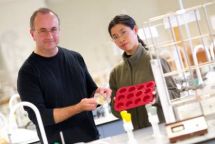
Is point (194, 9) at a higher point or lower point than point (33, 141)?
higher

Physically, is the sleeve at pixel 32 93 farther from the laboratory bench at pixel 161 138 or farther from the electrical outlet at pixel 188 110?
the electrical outlet at pixel 188 110

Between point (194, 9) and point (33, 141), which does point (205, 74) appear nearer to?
point (194, 9)

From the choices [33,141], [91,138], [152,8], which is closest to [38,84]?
[91,138]

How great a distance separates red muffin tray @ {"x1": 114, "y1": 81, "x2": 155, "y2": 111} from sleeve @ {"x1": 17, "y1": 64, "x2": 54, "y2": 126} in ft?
1.20

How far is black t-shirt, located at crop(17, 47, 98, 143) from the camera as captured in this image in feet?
6.08

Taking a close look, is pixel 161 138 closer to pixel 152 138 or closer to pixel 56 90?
pixel 152 138

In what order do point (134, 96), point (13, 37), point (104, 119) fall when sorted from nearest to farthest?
point (134, 96)
point (104, 119)
point (13, 37)

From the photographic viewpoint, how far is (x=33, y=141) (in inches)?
124

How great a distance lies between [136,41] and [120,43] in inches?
3.5

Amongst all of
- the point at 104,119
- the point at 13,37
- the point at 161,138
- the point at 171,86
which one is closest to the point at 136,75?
the point at 171,86

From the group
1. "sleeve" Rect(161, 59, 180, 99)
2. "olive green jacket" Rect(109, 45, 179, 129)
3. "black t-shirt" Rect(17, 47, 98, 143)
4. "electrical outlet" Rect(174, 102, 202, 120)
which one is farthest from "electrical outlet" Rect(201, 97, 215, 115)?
"black t-shirt" Rect(17, 47, 98, 143)

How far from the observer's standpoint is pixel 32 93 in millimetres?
1836

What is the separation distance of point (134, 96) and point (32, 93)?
53 centimetres

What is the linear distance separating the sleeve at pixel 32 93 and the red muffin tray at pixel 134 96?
36cm
